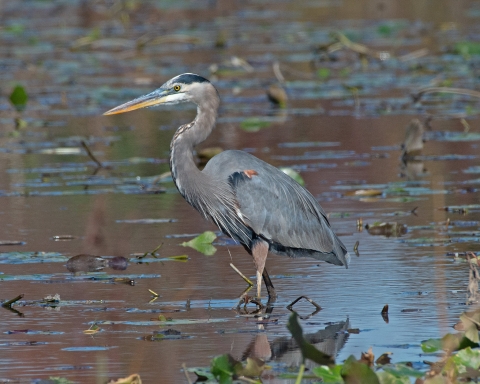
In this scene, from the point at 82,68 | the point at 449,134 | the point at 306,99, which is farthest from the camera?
the point at 82,68

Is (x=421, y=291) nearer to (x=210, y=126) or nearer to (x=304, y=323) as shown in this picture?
(x=304, y=323)

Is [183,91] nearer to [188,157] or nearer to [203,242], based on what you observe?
[188,157]

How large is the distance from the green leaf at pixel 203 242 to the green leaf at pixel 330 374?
3.21 metres

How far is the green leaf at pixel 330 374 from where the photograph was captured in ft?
13.9

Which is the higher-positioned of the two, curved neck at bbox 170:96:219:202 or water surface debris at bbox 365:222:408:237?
curved neck at bbox 170:96:219:202

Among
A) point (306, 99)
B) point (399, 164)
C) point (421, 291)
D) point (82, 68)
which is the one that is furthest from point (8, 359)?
point (82, 68)

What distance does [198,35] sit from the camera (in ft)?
72.0

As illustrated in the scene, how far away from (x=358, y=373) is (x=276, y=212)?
8.75 feet

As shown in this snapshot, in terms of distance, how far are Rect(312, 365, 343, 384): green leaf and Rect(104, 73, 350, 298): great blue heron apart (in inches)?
80.4

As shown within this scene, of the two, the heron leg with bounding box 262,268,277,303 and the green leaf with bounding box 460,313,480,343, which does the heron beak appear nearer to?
the heron leg with bounding box 262,268,277,303

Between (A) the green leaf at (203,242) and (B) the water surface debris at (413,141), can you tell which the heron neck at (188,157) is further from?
(B) the water surface debris at (413,141)

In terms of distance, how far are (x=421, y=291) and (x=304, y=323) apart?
2.86 ft

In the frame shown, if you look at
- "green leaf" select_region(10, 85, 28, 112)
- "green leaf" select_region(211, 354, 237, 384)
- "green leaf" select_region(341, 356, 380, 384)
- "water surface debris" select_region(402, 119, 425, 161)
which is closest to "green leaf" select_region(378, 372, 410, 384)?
"green leaf" select_region(341, 356, 380, 384)

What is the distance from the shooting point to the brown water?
5309 millimetres
